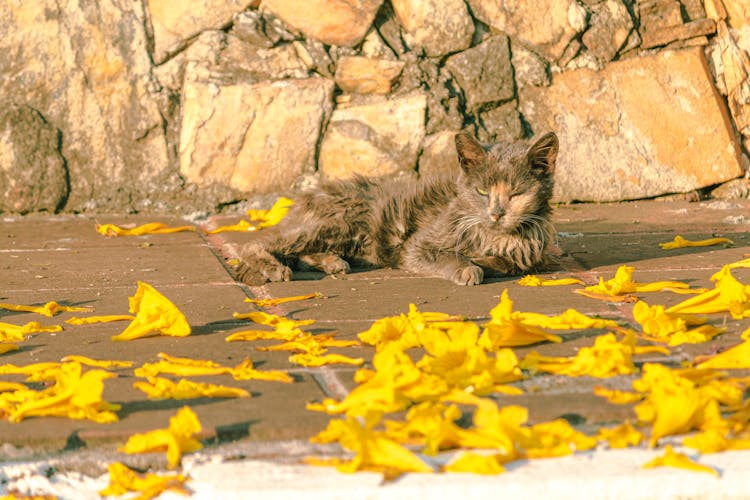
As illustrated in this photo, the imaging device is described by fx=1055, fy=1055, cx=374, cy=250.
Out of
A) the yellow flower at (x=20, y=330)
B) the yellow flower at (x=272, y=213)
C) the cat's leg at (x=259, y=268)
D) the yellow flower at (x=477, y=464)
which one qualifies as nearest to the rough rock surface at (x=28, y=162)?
the yellow flower at (x=272, y=213)

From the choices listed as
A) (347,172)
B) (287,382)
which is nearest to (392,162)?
(347,172)

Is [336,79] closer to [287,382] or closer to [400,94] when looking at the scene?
[400,94]

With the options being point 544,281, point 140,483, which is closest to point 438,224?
point 544,281

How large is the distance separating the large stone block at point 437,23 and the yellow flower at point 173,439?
445 centimetres

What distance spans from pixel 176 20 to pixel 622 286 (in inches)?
139

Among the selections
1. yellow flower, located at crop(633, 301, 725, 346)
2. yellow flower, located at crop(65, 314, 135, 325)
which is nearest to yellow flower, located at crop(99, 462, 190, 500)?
yellow flower, located at crop(65, 314, 135, 325)

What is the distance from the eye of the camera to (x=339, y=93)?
6.51m

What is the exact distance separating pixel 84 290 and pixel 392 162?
258 centimetres

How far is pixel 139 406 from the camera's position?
2.66 meters

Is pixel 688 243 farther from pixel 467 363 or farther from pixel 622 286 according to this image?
pixel 467 363

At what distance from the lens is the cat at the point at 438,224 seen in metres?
4.78

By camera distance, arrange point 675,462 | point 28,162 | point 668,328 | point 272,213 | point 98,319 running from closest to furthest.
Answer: point 675,462
point 668,328
point 98,319
point 272,213
point 28,162

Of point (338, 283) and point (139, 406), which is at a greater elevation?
point (139, 406)

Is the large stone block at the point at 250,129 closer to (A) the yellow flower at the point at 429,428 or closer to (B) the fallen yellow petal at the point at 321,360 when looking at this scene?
(B) the fallen yellow petal at the point at 321,360
